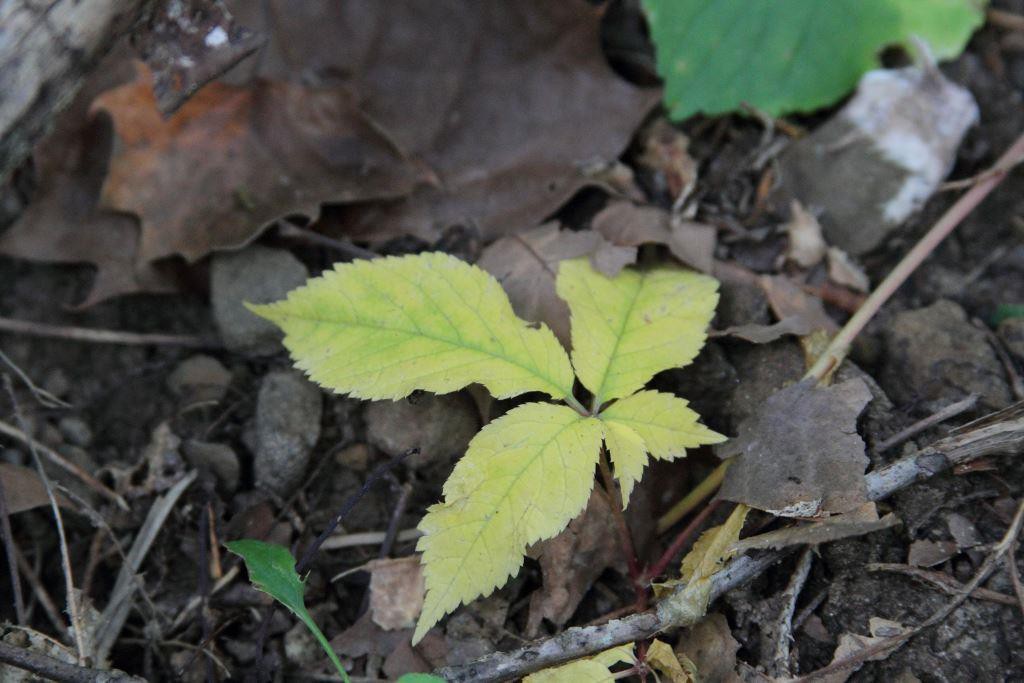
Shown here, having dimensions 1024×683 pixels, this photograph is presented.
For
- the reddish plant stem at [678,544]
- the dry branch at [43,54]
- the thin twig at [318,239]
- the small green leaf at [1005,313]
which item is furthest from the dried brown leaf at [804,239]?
the dry branch at [43,54]

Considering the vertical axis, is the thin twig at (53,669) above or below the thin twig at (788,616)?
above

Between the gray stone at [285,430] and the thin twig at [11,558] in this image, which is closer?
the thin twig at [11,558]

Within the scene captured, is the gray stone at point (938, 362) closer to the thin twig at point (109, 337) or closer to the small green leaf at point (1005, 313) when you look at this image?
the small green leaf at point (1005, 313)

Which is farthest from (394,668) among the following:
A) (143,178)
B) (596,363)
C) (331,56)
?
(331,56)

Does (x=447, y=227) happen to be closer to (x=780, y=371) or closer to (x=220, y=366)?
(x=220, y=366)

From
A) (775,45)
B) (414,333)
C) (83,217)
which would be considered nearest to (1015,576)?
(414,333)

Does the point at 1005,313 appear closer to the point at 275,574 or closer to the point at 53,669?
the point at 275,574

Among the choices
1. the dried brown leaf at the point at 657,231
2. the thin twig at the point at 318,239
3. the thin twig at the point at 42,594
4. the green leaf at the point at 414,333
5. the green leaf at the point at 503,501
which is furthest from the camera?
the thin twig at the point at 318,239
